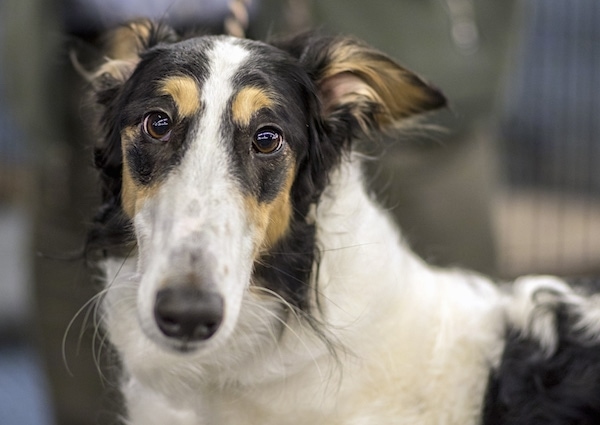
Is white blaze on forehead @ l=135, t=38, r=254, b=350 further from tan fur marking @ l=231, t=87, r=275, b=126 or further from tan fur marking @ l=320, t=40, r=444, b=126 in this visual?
tan fur marking @ l=320, t=40, r=444, b=126

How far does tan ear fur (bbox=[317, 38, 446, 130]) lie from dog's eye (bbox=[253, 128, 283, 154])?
32 cm

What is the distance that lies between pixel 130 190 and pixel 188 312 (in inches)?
20.3

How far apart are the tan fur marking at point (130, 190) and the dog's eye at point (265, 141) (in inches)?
11.8

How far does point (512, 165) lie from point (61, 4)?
4434 millimetres

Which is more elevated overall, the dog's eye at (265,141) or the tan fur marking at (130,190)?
the dog's eye at (265,141)

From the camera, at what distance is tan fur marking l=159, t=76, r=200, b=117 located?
2279 mm

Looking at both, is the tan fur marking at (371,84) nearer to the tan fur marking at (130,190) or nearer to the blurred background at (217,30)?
the blurred background at (217,30)

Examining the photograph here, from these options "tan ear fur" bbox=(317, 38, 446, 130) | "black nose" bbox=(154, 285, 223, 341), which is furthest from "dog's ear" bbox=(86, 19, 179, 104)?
"black nose" bbox=(154, 285, 223, 341)

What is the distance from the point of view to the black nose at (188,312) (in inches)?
78.5

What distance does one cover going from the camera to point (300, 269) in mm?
2488

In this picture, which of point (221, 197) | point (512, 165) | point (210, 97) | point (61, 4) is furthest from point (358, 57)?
point (512, 165)

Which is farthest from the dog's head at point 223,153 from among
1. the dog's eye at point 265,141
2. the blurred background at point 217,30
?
the blurred background at point 217,30

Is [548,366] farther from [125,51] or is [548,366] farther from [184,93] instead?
[125,51]

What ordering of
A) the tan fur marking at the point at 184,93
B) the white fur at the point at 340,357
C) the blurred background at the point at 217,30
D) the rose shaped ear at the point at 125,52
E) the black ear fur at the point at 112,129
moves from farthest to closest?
the blurred background at the point at 217,30
the rose shaped ear at the point at 125,52
the black ear fur at the point at 112,129
the white fur at the point at 340,357
the tan fur marking at the point at 184,93
